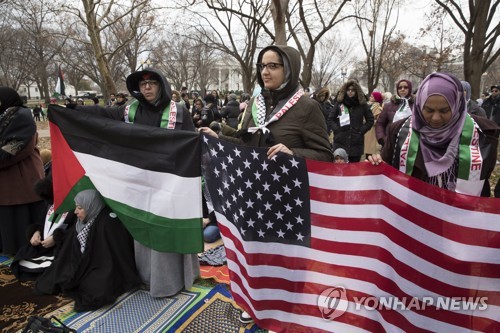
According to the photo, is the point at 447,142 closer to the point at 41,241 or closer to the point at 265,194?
the point at 265,194

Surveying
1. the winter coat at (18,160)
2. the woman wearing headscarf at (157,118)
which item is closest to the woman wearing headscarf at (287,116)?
the woman wearing headscarf at (157,118)

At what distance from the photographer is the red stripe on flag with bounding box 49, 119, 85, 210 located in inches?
128

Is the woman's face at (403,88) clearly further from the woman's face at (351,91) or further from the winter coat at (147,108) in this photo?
the winter coat at (147,108)

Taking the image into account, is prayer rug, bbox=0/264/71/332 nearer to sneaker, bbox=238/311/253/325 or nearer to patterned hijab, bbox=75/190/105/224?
patterned hijab, bbox=75/190/105/224

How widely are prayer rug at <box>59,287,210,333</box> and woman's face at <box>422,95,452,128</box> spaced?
98.8 inches

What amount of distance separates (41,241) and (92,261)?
0.87 meters

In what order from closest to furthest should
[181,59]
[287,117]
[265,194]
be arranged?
[265,194]
[287,117]
[181,59]

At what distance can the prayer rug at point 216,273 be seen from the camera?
3.67 metres

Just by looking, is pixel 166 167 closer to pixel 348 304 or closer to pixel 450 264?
pixel 348 304

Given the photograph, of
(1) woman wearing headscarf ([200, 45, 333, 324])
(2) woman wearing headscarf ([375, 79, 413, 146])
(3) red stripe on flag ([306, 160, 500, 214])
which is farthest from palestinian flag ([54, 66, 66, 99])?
(2) woman wearing headscarf ([375, 79, 413, 146])

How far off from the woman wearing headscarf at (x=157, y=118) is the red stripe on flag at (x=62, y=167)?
0.36 metres

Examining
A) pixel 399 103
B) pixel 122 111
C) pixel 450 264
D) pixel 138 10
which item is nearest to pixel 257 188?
pixel 450 264

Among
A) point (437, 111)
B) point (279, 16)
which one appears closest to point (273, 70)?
point (437, 111)

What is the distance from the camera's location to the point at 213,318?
3.03 meters
